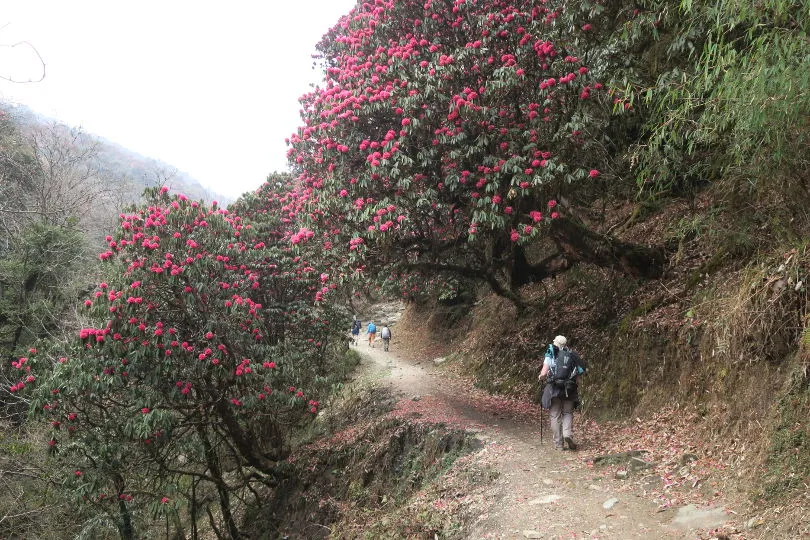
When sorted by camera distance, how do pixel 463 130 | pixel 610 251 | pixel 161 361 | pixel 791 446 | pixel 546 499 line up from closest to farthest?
pixel 791 446, pixel 546 499, pixel 463 130, pixel 161 361, pixel 610 251

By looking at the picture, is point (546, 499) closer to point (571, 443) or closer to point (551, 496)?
point (551, 496)

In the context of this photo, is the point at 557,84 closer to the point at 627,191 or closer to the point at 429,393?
the point at 627,191

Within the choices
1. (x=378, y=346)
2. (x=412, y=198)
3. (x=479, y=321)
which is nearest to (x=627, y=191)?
(x=412, y=198)

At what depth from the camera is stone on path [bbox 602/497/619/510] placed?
488 centimetres

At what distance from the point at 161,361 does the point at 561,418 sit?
626cm

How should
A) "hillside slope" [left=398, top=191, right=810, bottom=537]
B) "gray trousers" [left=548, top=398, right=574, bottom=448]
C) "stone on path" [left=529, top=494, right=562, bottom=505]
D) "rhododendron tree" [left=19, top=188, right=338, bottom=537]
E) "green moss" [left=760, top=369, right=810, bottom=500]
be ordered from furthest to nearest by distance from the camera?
"rhododendron tree" [left=19, top=188, right=338, bottom=537] → "gray trousers" [left=548, top=398, right=574, bottom=448] → "stone on path" [left=529, top=494, right=562, bottom=505] → "hillside slope" [left=398, top=191, right=810, bottom=537] → "green moss" [left=760, top=369, right=810, bottom=500]

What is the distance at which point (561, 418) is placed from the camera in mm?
6754

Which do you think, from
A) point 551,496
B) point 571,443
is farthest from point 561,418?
point 551,496

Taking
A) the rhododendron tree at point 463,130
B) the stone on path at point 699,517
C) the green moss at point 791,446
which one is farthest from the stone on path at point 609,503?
the rhododendron tree at point 463,130

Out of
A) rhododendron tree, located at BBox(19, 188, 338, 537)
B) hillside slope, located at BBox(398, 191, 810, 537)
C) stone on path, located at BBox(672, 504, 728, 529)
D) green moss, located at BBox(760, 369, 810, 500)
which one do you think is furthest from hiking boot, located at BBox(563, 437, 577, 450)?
rhododendron tree, located at BBox(19, 188, 338, 537)

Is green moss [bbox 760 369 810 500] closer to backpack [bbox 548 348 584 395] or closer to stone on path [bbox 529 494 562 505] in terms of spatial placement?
stone on path [bbox 529 494 562 505]

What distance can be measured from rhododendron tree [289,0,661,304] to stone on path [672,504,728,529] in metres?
3.93

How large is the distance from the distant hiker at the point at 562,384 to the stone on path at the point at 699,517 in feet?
6.93

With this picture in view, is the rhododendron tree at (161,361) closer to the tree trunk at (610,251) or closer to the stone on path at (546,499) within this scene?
the stone on path at (546,499)
